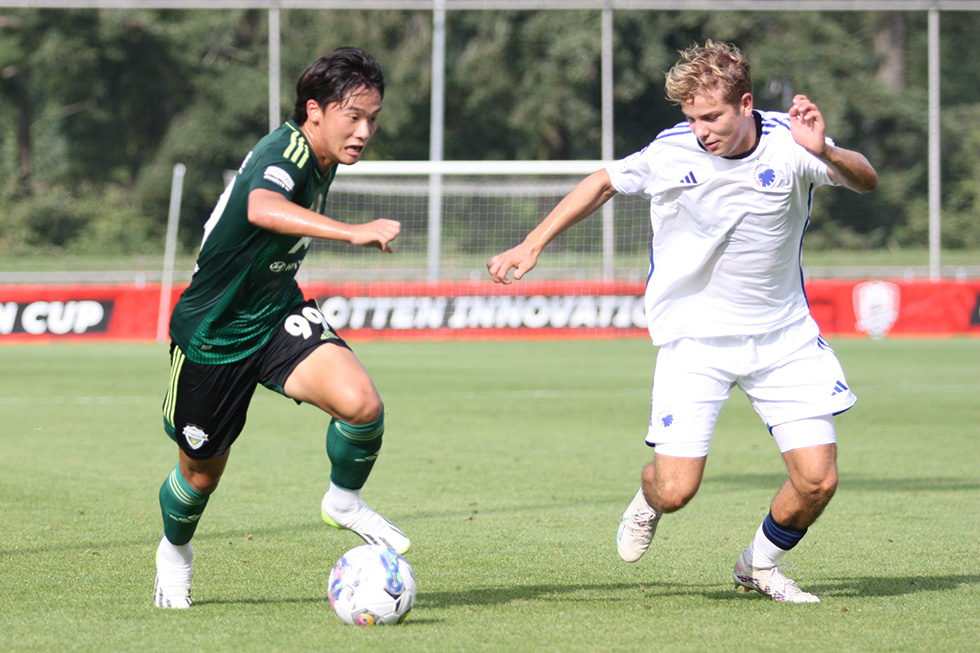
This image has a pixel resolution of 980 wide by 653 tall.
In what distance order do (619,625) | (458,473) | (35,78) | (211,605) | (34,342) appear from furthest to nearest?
(35,78), (34,342), (458,473), (211,605), (619,625)

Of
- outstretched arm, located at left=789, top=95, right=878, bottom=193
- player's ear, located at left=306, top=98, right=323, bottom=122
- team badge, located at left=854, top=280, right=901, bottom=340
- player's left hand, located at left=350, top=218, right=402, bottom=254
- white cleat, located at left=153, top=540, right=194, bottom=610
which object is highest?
player's ear, located at left=306, top=98, right=323, bottom=122

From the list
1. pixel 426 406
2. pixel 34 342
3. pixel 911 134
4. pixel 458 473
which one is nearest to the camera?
pixel 458 473

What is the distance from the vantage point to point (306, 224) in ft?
13.8

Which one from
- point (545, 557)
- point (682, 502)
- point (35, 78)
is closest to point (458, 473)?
point (545, 557)

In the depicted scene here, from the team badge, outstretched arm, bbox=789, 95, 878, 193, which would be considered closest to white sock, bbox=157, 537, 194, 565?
outstretched arm, bbox=789, 95, 878, 193

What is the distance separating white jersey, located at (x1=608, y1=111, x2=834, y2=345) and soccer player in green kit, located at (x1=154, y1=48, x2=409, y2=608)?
1.11 metres

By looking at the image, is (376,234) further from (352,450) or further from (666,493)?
(666,493)

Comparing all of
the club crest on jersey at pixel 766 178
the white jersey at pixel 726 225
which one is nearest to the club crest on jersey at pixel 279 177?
the white jersey at pixel 726 225

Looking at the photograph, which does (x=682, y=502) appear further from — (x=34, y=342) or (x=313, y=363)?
(x=34, y=342)

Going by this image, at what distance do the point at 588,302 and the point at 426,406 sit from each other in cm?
996

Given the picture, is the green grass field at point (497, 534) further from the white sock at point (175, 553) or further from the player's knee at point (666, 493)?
the player's knee at point (666, 493)

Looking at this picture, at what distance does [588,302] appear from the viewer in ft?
73.8

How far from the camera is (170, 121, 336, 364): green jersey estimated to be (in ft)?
14.8

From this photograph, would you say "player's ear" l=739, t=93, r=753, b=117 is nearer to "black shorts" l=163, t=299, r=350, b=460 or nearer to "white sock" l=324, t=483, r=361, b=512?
"black shorts" l=163, t=299, r=350, b=460
